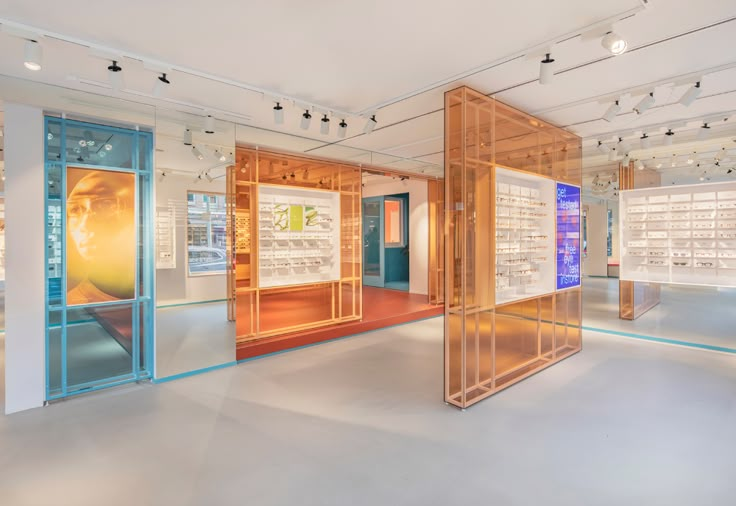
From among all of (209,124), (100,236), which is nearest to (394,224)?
(209,124)

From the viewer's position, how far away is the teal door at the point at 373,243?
12.1 meters

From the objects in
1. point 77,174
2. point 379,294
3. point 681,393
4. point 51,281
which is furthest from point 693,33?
point 379,294

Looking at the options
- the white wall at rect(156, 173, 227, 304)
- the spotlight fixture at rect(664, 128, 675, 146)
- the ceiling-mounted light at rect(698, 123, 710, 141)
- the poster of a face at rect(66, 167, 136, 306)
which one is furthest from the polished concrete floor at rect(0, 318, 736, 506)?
the spotlight fixture at rect(664, 128, 675, 146)

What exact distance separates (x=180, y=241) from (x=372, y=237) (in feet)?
27.3

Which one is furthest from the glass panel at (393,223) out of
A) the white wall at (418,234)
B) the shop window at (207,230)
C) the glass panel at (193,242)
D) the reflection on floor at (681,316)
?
the shop window at (207,230)

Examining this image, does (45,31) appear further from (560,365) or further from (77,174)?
(560,365)

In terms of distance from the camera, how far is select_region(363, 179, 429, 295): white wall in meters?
9.82

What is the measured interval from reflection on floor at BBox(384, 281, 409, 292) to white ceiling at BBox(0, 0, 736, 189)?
7.17 m

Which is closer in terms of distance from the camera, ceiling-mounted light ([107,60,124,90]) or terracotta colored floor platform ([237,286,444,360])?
ceiling-mounted light ([107,60,124,90])

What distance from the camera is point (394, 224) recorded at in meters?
12.4

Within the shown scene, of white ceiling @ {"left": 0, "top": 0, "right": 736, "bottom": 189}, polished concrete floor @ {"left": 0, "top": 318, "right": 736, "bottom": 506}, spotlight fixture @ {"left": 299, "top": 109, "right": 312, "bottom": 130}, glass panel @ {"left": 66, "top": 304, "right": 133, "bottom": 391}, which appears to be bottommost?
polished concrete floor @ {"left": 0, "top": 318, "right": 736, "bottom": 506}

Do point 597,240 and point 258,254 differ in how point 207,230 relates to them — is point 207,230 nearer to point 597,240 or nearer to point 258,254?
point 258,254

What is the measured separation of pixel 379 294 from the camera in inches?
413

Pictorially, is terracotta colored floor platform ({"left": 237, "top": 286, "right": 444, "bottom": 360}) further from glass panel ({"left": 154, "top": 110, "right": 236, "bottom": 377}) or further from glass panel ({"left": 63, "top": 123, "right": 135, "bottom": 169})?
glass panel ({"left": 63, "top": 123, "right": 135, "bottom": 169})
